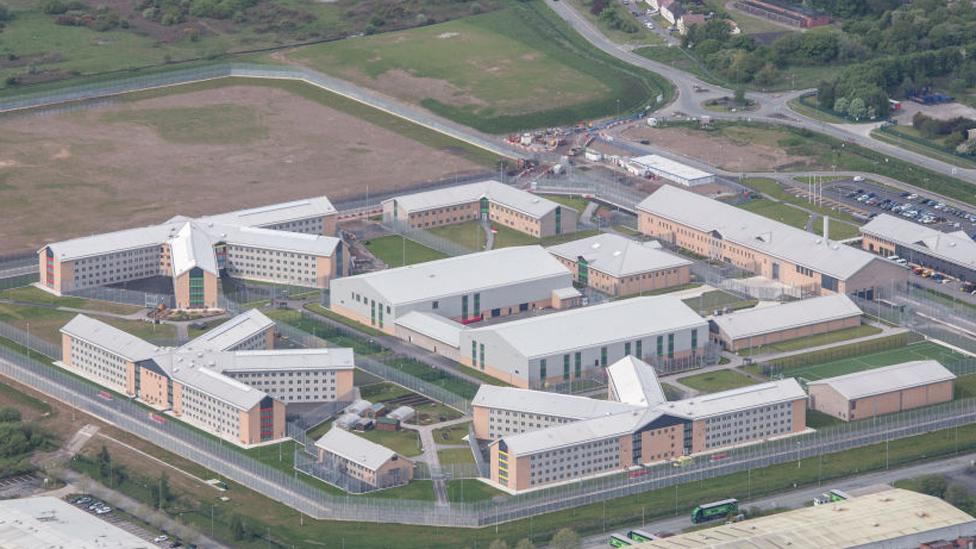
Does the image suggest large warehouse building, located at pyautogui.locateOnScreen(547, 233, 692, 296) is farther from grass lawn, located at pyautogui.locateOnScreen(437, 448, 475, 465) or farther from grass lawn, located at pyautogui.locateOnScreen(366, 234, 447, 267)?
grass lawn, located at pyautogui.locateOnScreen(437, 448, 475, 465)

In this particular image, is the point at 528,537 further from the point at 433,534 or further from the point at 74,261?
the point at 74,261

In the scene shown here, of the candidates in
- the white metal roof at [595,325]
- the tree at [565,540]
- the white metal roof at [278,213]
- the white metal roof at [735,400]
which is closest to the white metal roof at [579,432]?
the white metal roof at [735,400]

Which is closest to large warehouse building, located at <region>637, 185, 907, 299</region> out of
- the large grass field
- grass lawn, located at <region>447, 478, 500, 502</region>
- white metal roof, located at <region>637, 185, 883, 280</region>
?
white metal roof, located at <region>637, 185, 883, 280</region>

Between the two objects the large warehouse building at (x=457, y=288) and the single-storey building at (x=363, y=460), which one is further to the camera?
the large warehouse building at (x=457, y=288)

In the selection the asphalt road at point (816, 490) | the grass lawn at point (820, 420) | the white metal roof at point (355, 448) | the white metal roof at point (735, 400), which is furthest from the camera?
Answer: the grass lawn at point (820, 420)

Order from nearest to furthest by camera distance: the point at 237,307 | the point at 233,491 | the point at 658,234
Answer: the point at 233,491 < the point at 237,307 < the point at 658,234

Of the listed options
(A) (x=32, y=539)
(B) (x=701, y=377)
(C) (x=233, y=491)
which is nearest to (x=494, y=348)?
(B) (x=701, y=377)

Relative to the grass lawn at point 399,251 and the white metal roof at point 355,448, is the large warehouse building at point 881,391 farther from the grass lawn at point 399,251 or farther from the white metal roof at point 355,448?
the grass lawn at point 399,251
